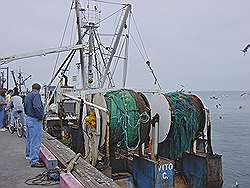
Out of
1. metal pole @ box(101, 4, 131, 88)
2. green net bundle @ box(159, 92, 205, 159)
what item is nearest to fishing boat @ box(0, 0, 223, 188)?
green net bundle @ box(159, 92, 205, 159)

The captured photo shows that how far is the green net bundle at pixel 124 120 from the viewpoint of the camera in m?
10.5

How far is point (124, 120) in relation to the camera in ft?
34.4

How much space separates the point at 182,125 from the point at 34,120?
4.92 m

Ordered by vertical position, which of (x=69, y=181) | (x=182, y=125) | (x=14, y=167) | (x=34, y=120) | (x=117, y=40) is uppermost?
(x=117, y=40)

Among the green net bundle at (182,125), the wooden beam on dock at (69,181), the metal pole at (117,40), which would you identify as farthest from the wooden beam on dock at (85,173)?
the metal pole at (117,40)

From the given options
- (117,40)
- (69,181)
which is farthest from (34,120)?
(117,40)

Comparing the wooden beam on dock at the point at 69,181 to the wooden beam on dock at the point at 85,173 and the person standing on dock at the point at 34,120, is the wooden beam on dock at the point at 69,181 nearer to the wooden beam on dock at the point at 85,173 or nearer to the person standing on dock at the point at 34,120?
the wooden beam on dock at the point at 85,173

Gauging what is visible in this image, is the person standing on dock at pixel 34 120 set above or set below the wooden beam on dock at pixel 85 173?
above

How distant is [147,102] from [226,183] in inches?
423

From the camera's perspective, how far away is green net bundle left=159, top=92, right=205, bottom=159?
1130 cm

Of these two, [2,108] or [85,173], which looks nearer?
[85,173]

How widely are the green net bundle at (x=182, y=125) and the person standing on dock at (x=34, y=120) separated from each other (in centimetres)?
453

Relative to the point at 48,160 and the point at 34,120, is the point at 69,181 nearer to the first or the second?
the point at 48,160

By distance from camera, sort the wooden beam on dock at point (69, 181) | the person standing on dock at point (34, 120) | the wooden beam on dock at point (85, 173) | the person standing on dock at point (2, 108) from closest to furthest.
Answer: the wooden beam on dock at point (69, 181)
the wooden beam on dock at point (85, 173)
the person standing on dock at point (34, 120)
the person standing on dock at point (2, 108)
